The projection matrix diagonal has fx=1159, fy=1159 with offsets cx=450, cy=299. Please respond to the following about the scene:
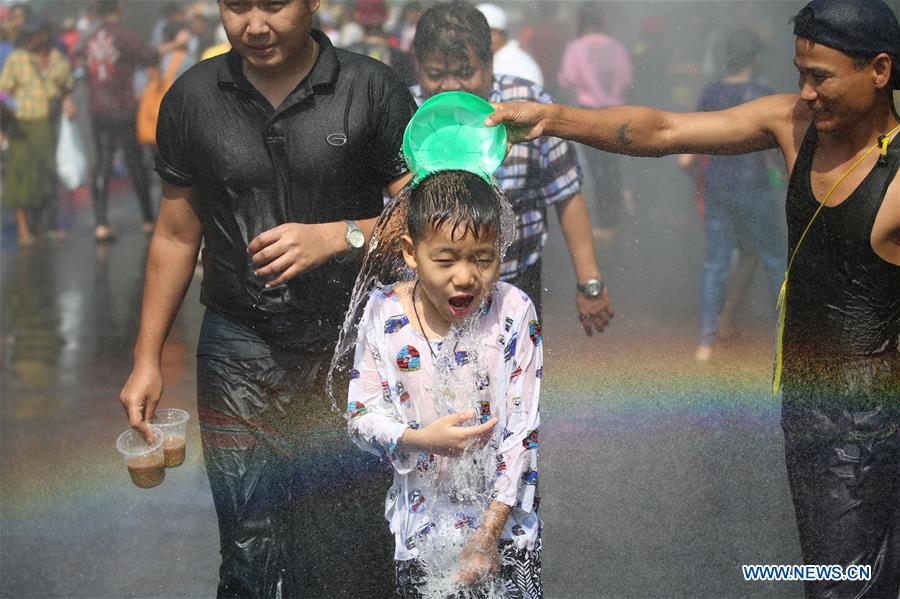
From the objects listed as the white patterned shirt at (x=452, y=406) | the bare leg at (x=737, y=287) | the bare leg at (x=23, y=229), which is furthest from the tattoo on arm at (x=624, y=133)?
the bare leg at (x=23, y=229)

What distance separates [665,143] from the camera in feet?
10.9

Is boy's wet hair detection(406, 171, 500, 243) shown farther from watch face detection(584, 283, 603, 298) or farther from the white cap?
the white cap

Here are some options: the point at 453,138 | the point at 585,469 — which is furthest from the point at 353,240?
the point at 585,469

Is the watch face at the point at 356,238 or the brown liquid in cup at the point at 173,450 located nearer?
the watch face at the point at 356,238

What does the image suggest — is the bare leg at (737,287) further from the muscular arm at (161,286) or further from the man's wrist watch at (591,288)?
the muscular arm at (161,286)

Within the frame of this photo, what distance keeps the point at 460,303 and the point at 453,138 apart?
20.4 inches

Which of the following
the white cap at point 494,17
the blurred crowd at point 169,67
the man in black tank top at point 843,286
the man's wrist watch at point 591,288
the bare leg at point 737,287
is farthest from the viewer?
the blurred crowd at point 169,67

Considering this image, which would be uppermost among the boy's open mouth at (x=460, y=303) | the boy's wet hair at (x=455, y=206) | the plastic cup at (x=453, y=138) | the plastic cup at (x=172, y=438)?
the plastic cup at (x=453, y=138)

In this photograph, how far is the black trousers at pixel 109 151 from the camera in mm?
10188

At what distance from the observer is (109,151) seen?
10.5 meters

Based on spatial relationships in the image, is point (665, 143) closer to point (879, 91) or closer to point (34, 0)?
point (879, 91)

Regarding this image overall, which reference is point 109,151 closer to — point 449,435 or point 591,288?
point 591,288

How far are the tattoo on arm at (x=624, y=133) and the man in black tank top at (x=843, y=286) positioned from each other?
0.62 ft

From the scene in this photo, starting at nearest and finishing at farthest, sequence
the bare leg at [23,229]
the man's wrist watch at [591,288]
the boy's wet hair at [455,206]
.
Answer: the boy's wet hair at [455,206] → the man's wrist watch at [591,288] → the bare leg at [23,229]
